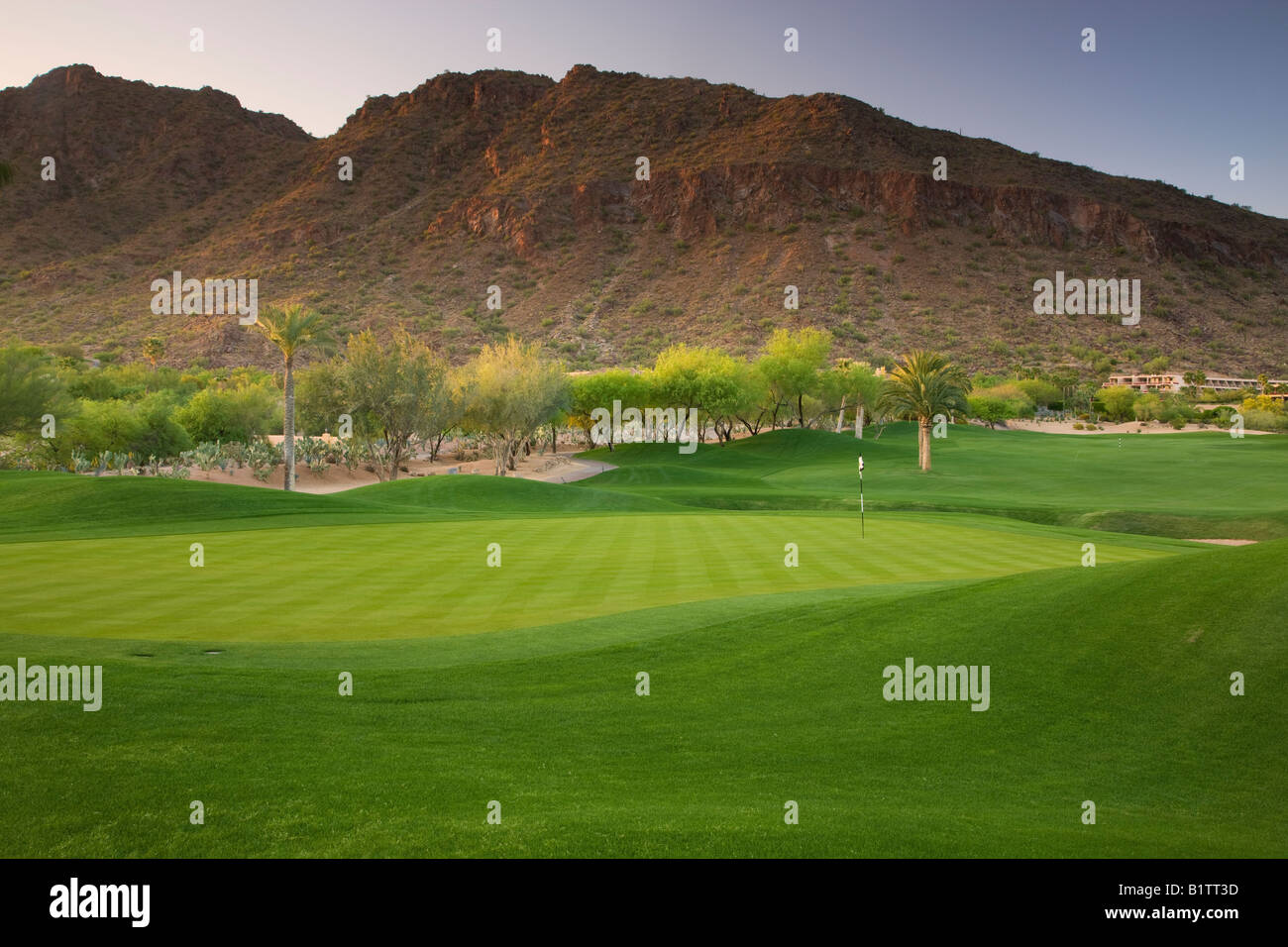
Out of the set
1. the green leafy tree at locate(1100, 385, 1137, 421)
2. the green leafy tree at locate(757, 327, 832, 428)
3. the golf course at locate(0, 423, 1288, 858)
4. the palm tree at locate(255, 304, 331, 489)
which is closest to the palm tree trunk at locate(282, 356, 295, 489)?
the palm tree at locate(255, 304, 331, 489)

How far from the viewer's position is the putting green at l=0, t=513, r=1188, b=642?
14430 mm

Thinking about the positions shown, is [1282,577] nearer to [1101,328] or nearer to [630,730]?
[630,730]

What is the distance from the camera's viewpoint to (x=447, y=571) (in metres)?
20.0

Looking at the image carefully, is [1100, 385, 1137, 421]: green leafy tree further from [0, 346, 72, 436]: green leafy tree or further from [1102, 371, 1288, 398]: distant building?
[0, 346, 72, 436]: green leafy tree

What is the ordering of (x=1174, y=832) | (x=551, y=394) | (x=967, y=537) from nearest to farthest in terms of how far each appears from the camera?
(x=1174, y=832)
(x=967, y=537)
(x=551, y=394)

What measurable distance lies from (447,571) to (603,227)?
135731 mm

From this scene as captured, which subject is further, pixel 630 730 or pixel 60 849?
pixel 630 730

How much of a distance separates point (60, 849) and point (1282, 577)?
475 inches

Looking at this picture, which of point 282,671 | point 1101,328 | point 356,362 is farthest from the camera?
point 1101,328

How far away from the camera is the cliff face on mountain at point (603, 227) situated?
4550 inches

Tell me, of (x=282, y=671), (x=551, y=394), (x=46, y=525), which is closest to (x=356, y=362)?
(x=551, y=394)

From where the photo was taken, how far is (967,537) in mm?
27078

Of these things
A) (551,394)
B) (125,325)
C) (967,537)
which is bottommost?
(967,537)

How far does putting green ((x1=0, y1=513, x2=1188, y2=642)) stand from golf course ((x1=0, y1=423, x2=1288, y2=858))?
5.7 inches
